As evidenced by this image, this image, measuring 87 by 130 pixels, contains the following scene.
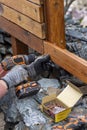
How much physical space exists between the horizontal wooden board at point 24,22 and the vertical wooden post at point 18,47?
1.03ft

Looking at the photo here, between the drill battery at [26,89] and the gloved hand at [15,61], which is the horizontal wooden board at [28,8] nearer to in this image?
the gloved hand at [15,61]

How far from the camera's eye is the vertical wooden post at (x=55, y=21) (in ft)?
11.6

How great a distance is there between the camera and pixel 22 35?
4172mm

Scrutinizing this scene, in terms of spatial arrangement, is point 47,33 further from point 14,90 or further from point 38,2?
point 14,90

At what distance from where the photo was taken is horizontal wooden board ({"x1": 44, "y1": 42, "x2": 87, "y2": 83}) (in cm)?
334

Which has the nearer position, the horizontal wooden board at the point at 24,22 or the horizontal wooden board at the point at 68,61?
the horizontal wooden board at the point at 68,61

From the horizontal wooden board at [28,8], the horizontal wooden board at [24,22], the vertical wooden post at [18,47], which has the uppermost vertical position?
the horizontal wooden board at [28,8]

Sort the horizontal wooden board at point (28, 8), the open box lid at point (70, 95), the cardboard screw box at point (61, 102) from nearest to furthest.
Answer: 1. the cardboard screw box at point (61, 102)
2. the open box lid at point (70, 95)
3. the horizontal wooden board at point (28, 8)

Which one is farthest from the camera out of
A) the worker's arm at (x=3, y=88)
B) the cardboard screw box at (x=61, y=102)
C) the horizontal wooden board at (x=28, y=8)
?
the horizontal wooden board at (x=28, y=8)

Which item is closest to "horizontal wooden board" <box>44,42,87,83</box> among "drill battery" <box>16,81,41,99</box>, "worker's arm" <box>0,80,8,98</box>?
"drill battery" <box>16,81,41,99</box>

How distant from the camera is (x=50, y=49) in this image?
3.71 meters

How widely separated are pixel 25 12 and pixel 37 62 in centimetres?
64

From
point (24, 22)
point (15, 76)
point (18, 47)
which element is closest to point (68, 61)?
point (15, 76)

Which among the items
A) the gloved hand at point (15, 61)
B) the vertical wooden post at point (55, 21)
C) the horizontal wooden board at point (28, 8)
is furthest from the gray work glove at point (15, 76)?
the horizontal wooden board at point (28, 8)
